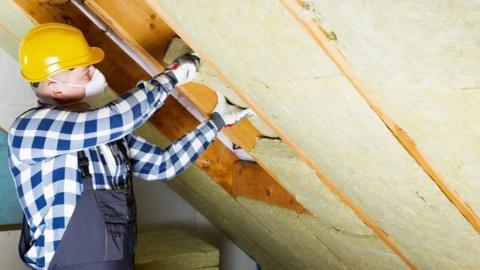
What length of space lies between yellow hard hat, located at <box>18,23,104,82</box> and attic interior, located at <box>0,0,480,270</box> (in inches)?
7.5

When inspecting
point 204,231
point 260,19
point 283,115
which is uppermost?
point 260,19

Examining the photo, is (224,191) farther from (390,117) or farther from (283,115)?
(390,117)

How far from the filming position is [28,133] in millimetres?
1685

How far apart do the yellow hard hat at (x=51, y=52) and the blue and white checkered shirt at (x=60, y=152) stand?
136 millimetres

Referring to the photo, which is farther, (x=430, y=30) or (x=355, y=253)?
(x=355, y=253)

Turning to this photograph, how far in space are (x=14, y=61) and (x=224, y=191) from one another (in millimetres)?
1553

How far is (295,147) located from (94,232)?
0.80 meters

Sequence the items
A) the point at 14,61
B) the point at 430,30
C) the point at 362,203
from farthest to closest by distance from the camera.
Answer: the point at 14,61
the point at 362,203
the point at 430,30

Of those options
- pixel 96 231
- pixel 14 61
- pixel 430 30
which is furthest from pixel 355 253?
pixel 14 61

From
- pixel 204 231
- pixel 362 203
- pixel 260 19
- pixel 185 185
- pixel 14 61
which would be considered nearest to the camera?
pixel 260 19

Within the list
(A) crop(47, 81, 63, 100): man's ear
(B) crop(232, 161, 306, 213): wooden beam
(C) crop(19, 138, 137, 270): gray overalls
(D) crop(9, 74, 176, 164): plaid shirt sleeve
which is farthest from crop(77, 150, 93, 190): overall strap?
(B) crop(232, 161, 306, 213): wooden beam

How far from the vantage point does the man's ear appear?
1.82m

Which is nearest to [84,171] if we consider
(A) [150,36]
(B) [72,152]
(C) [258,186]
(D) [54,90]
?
(B) [72,152]

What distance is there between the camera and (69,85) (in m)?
1.84
